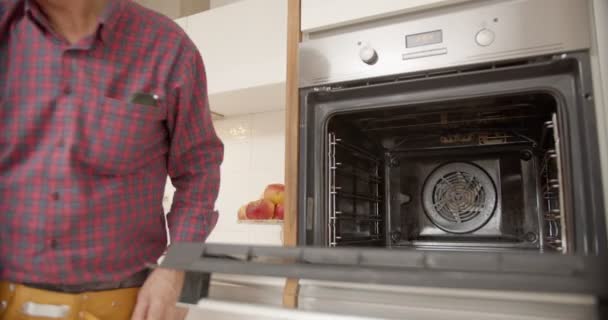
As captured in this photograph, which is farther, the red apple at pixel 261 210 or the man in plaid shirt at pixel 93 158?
the red apple at pixel 261 210

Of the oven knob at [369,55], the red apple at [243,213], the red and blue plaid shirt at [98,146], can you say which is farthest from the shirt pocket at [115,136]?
the red apple at [243,213]

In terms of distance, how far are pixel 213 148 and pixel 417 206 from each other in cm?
55

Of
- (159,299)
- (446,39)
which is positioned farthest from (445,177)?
(159,299)

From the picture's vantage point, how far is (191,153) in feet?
2.51

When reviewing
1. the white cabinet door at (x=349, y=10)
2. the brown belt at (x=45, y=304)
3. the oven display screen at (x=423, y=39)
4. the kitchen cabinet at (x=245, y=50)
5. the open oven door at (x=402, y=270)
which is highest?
the kitchen cabinet at (x=245, y=50)

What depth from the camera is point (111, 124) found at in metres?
0.67

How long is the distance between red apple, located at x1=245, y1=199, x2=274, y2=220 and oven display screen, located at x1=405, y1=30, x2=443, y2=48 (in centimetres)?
79

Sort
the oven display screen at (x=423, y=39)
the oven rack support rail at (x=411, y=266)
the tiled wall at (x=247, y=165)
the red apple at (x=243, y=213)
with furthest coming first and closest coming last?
the tiled wall at (x=247, y=165) < the red apple at (x=243, y=213) < the oven display screen at (x=423, y=39) < the oven rack support rail at (x=411, y=266)

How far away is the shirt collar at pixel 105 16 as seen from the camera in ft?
2.17

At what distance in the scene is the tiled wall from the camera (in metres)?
1.70

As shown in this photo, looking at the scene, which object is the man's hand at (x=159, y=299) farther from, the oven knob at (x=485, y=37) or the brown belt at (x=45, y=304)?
the oven knob at (x=485, y=37)

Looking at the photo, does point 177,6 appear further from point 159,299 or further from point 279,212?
point 159,299

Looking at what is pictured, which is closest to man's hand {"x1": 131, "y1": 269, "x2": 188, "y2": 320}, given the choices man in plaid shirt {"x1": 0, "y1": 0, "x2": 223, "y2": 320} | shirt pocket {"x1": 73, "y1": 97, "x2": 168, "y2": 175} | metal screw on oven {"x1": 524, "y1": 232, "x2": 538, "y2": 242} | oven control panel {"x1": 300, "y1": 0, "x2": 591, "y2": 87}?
man in plaid shirt {"x1": 0, "y1": 0, "x2": 223, "y2": 320}

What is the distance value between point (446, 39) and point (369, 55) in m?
0.15
